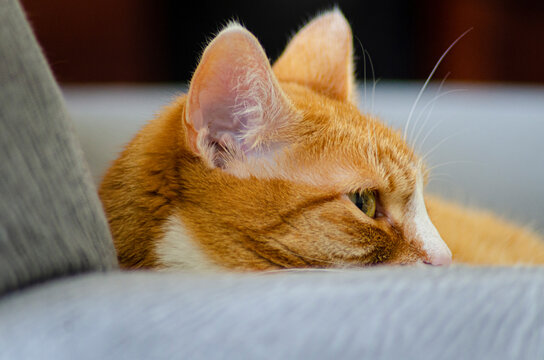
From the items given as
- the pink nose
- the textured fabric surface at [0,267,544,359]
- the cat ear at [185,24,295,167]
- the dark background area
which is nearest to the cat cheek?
the pink nose

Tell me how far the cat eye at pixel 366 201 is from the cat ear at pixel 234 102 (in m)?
0.15

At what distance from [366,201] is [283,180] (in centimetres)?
13

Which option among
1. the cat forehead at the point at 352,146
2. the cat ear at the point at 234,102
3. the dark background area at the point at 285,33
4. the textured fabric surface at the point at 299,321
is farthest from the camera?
the dark background area at the point at 285,33

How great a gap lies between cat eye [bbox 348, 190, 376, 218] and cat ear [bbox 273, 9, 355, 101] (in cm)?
33

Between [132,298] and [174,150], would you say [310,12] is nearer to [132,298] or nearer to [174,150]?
[174,150]

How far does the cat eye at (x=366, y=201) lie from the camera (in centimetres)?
78

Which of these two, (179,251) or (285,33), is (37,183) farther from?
(285,33)

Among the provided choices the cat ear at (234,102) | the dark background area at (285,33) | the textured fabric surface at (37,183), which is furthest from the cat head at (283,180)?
the dark background area at (285,33)

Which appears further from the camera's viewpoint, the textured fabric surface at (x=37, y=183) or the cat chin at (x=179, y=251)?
A: the cat chin at (x=179, y=251)

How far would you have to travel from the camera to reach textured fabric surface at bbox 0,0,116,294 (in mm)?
423

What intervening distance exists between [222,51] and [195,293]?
37 centimetres

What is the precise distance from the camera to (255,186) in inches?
28.8

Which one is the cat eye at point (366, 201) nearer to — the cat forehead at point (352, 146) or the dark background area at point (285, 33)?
the cat forehead at point (352, 146)

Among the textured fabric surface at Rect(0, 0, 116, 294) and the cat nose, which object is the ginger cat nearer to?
the cat nose
